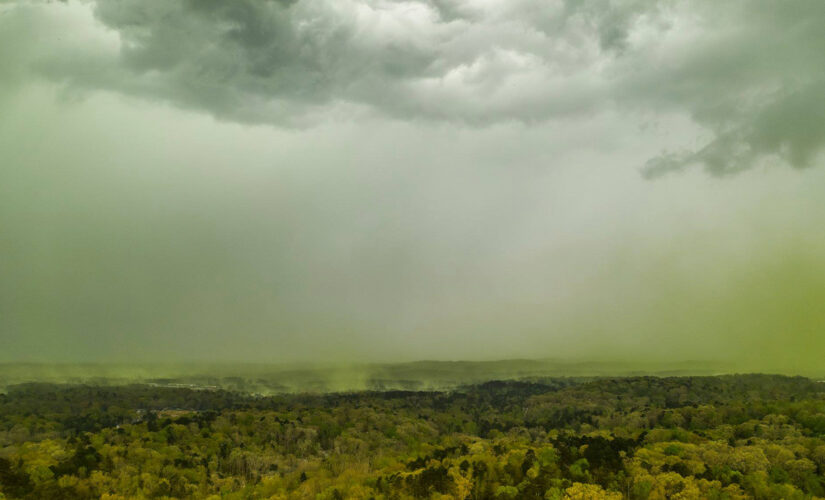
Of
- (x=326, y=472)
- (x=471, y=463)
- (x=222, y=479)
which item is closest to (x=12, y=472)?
(x=222, y=479)

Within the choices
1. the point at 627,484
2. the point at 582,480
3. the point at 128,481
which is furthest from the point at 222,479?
the point at 627,484

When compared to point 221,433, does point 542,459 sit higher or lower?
higher

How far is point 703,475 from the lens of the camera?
91188mm

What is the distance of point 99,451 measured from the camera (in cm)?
13588

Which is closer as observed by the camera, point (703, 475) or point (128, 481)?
point (703, 475)

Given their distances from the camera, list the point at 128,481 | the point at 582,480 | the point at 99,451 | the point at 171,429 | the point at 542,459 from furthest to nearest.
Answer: the point at 171,429 → the point at 99,451 → the point at 128,481 → the point at 542,459 → the point at 582,480

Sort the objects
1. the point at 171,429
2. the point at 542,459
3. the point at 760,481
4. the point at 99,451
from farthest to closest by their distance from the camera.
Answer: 1. the point at 171,429
2. the point at 99,451
3. the point at 542,459
4. the point at 760,481

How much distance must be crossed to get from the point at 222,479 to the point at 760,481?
133 metres

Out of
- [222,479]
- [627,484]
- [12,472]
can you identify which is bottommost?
[222,479]

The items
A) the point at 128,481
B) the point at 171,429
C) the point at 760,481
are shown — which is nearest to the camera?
the point at 760,481

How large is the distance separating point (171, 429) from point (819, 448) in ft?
631

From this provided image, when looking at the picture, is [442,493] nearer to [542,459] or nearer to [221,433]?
[542,459]

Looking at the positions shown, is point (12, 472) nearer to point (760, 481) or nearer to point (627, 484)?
point (627, 484)

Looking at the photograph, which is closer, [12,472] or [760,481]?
[760,481]
